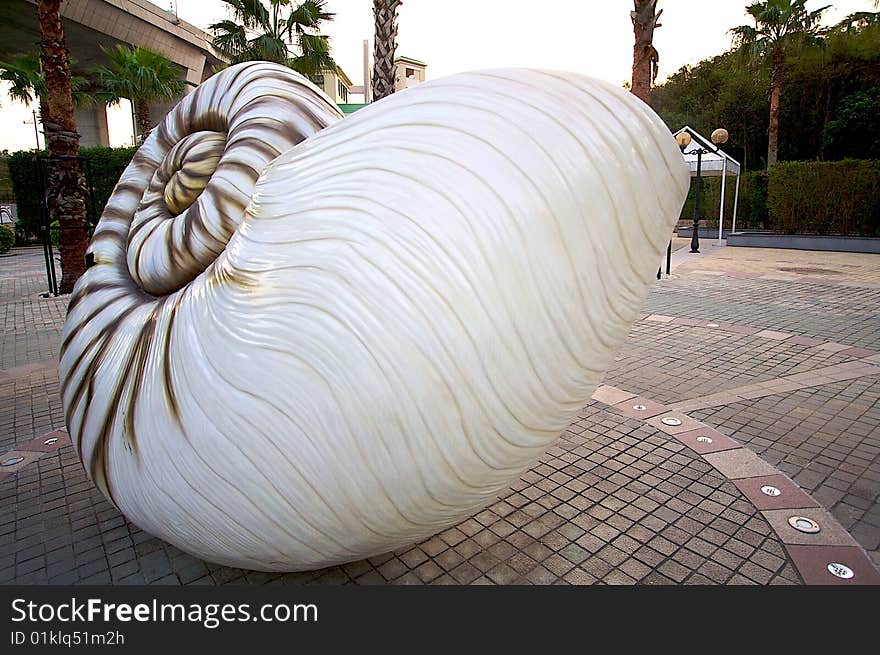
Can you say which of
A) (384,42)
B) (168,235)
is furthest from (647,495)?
(384,42)

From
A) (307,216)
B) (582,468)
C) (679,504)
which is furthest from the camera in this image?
(582,468)

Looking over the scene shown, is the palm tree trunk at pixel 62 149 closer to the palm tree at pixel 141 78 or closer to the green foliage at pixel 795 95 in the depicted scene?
the palm tree at pixel 141 78

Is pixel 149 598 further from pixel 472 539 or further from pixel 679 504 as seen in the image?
pixel 679 504

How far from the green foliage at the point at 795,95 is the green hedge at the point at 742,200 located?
16.9 feet

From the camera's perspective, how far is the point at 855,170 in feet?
57.0

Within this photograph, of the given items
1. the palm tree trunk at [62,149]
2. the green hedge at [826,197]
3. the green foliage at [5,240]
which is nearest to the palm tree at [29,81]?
the green foliage at [5,240]

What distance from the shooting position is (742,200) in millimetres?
21750

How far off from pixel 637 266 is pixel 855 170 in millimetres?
20034

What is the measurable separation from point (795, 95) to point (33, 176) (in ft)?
104

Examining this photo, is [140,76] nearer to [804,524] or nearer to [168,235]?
[168,235]

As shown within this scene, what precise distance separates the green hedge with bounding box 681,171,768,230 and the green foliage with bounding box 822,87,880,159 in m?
4.84

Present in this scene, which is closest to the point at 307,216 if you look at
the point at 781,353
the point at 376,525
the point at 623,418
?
the point at 376,525

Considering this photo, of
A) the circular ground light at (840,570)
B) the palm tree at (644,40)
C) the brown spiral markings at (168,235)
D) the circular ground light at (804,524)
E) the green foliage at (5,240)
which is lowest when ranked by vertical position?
the circular ground light at (840,570)

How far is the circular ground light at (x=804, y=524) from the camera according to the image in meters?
2.87
